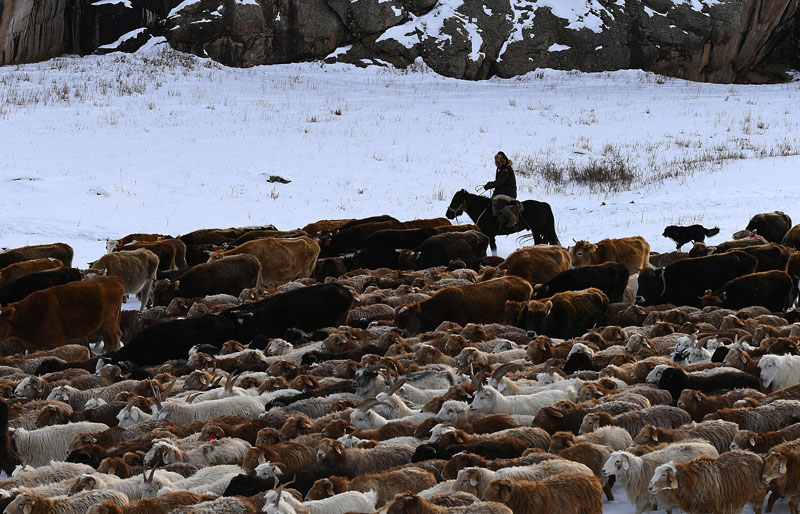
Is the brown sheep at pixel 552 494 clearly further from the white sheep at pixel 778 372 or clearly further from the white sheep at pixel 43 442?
the white sheep at pixel 43 442

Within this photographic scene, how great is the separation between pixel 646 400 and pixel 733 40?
134ft

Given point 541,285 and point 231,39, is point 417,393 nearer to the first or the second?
point 541,285

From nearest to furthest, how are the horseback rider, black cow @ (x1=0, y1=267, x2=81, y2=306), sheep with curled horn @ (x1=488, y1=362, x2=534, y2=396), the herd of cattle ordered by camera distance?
the herd of cattle < sheep with curled horn @ (x1=488, y1=362, x2=534, y2=396) < black cow @ (x1=0, y1=267, x2=81, y2=306) < the horseback rider

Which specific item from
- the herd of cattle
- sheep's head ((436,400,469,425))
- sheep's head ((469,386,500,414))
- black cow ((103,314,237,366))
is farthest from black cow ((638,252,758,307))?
sheep's head ((436,400,469,425))

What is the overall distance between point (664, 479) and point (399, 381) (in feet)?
11.5

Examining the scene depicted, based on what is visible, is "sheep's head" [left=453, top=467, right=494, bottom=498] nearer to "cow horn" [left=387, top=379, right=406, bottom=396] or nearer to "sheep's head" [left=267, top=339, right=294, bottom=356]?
"cow horn" [left=387, top=379, right=406, bottom=396]

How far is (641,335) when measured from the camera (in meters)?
10.6

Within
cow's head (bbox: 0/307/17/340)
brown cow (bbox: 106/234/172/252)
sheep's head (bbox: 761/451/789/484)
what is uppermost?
sheep's head (bbox: 761/451/789/484)

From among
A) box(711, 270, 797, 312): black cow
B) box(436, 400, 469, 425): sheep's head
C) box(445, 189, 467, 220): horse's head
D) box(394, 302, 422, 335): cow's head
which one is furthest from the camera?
box(445, 189, 467, 220): horse's head

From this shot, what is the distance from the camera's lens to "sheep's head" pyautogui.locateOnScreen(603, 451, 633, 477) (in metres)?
6.36

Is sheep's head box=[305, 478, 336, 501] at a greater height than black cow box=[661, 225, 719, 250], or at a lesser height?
lesser

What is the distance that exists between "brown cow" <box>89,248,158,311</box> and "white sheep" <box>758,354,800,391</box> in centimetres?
971

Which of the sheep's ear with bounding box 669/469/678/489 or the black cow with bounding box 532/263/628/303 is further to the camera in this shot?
the black cow with bounding box 532/263/628/303

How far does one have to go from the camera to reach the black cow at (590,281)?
14.1 m
